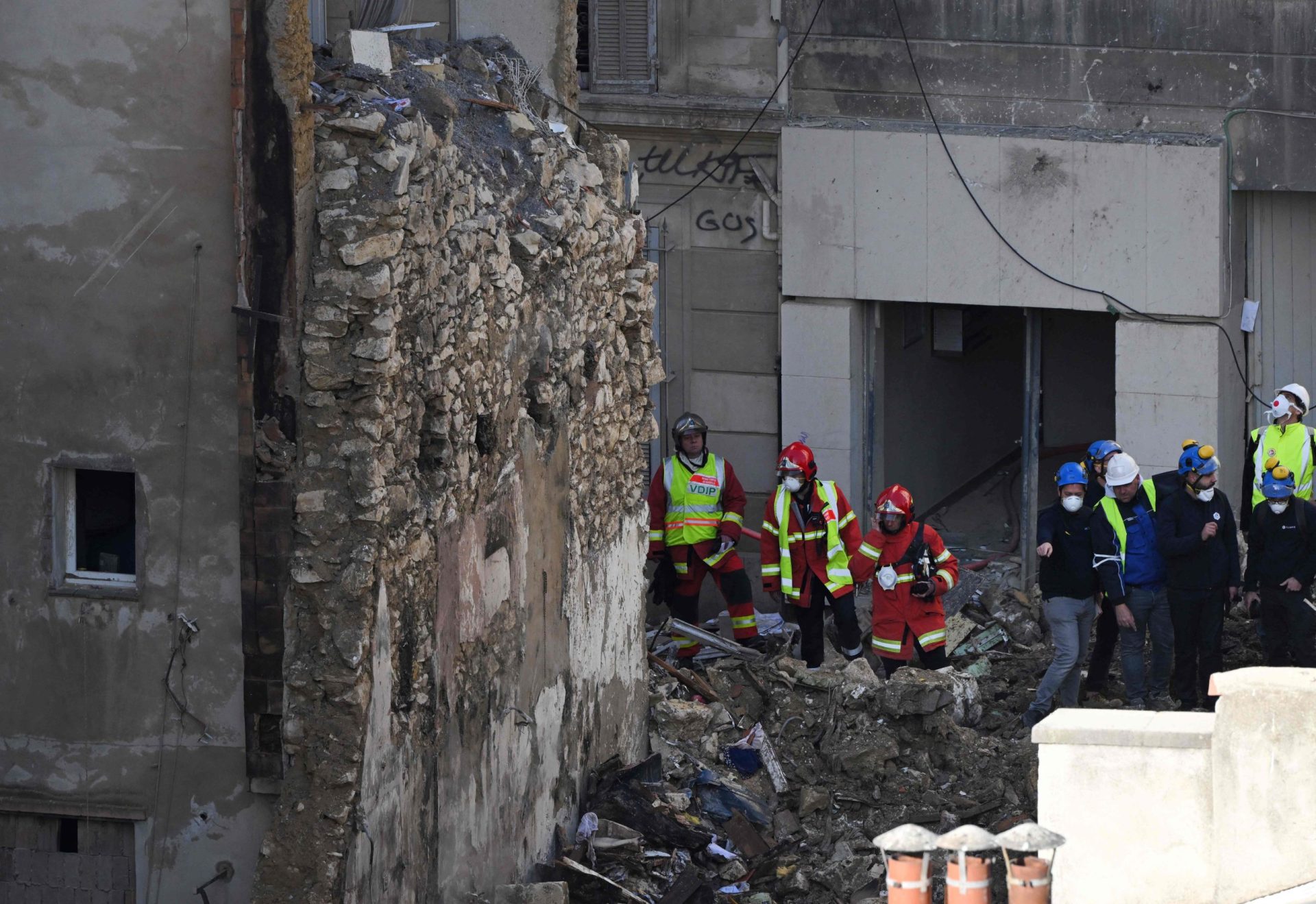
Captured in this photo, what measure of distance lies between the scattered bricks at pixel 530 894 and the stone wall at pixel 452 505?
10 cm

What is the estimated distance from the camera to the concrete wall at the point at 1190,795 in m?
5.54

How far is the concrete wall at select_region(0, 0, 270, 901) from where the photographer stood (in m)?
6.97

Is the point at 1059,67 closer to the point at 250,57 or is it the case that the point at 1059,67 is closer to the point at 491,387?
the point at 491,387

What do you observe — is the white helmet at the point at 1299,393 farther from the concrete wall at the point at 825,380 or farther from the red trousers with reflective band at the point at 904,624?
the concrete wall at the point at 825,380

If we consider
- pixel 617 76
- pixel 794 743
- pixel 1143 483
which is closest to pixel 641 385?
pixel 794 743

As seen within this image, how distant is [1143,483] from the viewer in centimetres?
1213

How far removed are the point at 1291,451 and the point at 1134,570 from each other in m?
1.67

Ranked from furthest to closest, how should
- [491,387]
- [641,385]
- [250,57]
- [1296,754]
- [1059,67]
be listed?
[1059,67], [641,385], [491,387], [250,57], [1296,754]

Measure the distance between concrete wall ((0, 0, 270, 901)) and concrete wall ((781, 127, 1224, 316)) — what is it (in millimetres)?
8736

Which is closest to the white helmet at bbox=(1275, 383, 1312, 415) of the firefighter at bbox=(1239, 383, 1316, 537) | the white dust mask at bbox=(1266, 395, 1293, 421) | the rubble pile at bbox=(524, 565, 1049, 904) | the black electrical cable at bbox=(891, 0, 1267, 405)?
the firefighter at bbox=(1239, 383, 1316, 537)

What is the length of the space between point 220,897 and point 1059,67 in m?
9.92

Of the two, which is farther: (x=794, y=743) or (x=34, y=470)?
(x=794, y=743)

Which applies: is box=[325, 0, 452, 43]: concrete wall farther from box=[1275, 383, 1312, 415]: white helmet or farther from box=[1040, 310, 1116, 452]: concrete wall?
box=[1040, 310, 1116, 452]: concrete wall

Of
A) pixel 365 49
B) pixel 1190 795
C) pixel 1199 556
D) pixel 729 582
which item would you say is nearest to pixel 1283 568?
pixel 1199 556
